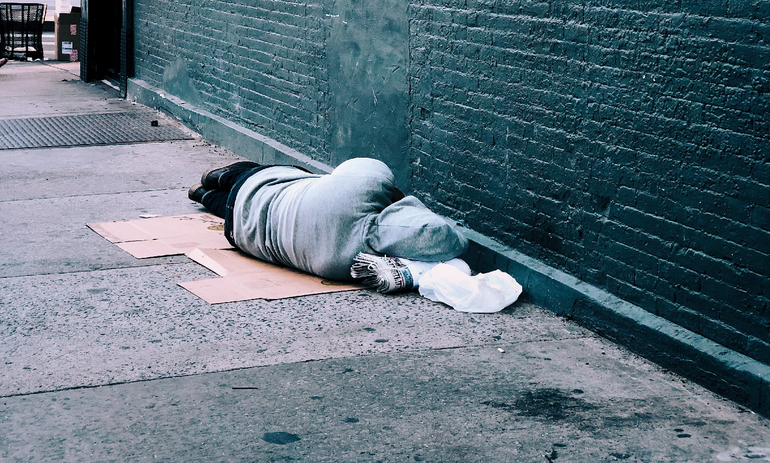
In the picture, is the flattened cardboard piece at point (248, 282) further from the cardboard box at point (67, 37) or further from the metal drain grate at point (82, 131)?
the cardboard box at point (67, 37)

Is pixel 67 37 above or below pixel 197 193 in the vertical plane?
above

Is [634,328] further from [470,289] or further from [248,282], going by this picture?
[248,282]

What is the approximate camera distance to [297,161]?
7645 millimetres

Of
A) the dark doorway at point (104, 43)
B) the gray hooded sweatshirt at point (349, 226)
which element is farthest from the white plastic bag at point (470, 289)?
the dark doorway at point (104, 43)

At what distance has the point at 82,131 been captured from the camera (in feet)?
31.9

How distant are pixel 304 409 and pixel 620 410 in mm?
1234

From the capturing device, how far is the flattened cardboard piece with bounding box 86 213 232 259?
5.71m

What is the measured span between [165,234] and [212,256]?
574 millimetres

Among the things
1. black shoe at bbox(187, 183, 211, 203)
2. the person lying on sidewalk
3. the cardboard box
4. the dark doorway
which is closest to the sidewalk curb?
the person lying on sidewalk

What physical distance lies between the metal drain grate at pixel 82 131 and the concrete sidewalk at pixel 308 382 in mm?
3794

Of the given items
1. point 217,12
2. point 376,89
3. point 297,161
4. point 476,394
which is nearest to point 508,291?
point 476,394

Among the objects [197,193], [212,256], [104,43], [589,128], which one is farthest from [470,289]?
[104,43]

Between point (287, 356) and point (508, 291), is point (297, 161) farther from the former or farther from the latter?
point (287, 356)

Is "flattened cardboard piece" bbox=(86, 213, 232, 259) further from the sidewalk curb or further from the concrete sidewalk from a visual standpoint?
the sidewalk curb
